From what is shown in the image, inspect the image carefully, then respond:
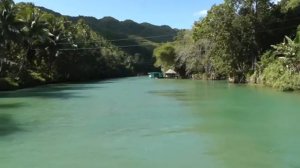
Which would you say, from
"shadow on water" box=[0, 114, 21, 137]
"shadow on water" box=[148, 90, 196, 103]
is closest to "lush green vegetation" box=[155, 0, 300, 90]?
"shadow on water" box=[148, 90, 196, 103]

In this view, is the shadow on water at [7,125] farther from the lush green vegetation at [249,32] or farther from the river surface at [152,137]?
the lush green vegetation at [249,32]

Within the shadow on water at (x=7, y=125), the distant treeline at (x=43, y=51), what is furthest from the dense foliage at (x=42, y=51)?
the shadow on water at (x=7, y=125)

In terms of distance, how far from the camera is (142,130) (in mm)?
16406

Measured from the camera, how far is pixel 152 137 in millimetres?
14883

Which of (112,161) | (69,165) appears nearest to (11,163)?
(69,165)

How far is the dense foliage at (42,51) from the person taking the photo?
4372 centimetres

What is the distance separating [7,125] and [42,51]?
145 ft

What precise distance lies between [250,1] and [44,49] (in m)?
26.9

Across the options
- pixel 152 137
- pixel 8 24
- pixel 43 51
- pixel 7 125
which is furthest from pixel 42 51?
pixel 152 137

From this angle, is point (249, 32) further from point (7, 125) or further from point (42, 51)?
point (7, 125)

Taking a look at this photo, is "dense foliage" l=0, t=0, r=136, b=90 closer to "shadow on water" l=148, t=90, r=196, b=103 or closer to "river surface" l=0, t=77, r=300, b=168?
"shadow on water" l=148, t=90, r=196, b=103

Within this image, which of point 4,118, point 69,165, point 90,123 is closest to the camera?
point 69,165

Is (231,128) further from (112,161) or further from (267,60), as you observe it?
(267,60)

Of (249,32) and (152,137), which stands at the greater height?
(249,32)
